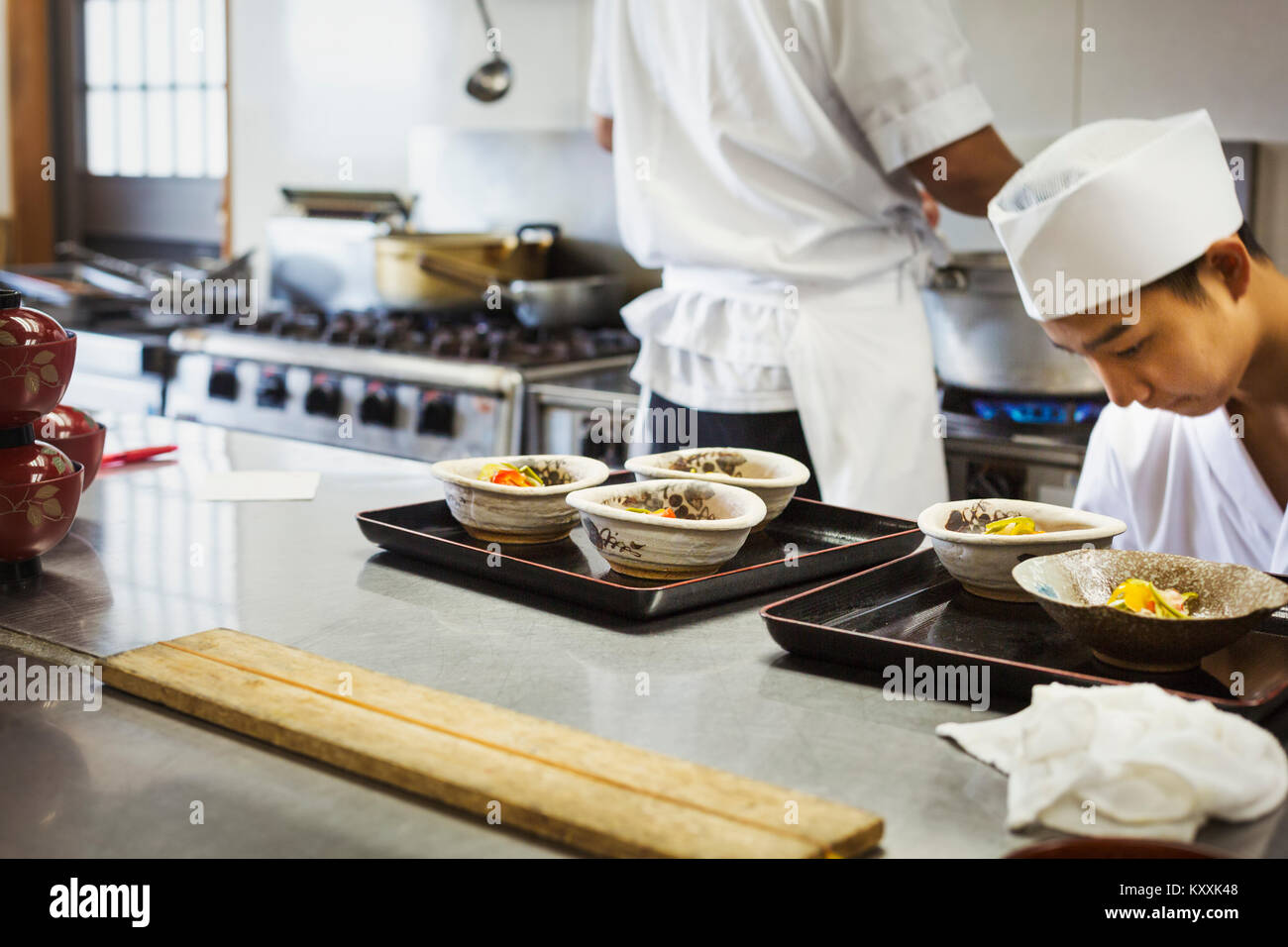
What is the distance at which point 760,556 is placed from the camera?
1.24 metres

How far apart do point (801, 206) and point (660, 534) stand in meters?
0.91

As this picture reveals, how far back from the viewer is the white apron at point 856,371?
74.6 inches

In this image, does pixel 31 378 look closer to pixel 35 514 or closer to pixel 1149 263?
pixel 35 514

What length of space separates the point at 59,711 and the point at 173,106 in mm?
4507

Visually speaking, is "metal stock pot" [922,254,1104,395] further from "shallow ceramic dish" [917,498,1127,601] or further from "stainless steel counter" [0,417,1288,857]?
"stainless steel counter" [0,417,1288,857]

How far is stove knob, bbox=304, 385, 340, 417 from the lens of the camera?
2994mm

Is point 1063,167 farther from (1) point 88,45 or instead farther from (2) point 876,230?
(1) point 88,45

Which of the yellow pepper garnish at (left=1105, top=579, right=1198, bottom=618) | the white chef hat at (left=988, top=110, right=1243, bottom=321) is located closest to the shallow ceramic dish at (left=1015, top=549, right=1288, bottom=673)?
the yellow pepper garnish at (left=1105, top=579, right=1198, bottom=618)

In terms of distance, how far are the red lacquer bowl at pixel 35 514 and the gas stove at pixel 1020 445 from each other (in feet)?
4.57

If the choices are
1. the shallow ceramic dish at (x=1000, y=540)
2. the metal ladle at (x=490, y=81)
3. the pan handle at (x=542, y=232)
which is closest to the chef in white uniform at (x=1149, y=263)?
the shallow ceramic dish at (x=1000, y=540)

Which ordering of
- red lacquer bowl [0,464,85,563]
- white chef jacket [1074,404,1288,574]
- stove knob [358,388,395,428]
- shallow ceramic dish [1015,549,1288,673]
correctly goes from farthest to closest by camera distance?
stove knob [358,388,395,428], white chef jacket [1074,404,1288,574], red lacquer bowl [0,464,85,563], shallow ceramic dish [1015,549,1288,673]

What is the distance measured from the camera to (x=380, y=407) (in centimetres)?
289

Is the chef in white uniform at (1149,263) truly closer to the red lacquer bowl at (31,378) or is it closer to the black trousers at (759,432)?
the black trousers at (759,432)

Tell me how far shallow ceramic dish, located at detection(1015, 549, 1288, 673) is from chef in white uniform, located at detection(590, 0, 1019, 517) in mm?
884
